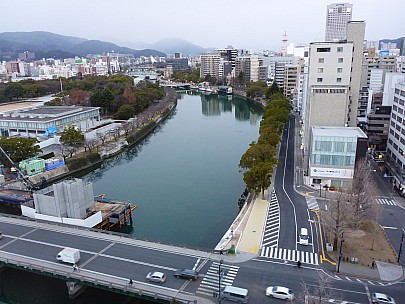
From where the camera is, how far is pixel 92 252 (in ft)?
55.5

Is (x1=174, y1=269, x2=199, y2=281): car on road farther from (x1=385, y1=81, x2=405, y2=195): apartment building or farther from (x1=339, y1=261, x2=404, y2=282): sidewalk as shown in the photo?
(x1=385, y1=81, x2=405, y2=195): apartment building

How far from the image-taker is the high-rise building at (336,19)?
136125mm

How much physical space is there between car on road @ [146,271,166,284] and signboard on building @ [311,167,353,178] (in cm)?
1530

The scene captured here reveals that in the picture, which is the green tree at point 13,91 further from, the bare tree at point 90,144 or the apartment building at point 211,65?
the apartment building at point 211,65

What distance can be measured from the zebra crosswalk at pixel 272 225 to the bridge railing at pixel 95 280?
6216 mm

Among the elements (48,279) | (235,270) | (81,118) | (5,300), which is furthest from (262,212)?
(81,118)

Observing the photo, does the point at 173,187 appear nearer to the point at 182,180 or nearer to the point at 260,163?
the point at 182,180

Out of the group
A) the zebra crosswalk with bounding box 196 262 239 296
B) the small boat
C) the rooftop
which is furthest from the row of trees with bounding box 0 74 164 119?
the zebra crosswalk with bounding box 196 262 239 296

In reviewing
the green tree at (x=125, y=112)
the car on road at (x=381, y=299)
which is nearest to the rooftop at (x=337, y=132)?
the car on road at (x=381, y=299)

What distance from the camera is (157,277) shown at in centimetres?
1438

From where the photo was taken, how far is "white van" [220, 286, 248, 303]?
1332cm

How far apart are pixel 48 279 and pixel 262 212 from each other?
12748mm

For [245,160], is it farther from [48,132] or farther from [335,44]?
[48,132]

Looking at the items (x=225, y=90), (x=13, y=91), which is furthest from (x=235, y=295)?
(x=225, y=90)
